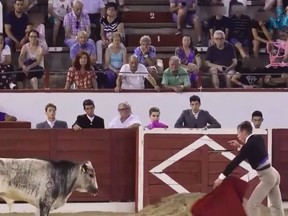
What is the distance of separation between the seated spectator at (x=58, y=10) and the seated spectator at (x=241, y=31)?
2493 millimetres

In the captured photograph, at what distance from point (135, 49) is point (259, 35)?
227 cm

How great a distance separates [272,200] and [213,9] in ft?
21.4

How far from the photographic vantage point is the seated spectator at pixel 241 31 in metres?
17.4

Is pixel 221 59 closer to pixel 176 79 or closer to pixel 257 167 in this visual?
pixel 176 79

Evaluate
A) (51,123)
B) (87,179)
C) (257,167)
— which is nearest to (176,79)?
(51,123)

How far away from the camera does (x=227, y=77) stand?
16.5 m

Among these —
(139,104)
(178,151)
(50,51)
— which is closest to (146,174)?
(178,151)

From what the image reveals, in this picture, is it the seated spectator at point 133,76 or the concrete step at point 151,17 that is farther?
the concrete step at point 151,17

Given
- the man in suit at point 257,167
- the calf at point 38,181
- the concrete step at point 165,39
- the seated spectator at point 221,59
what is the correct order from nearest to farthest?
the man in suit at point 257,167 < the calf at point 38,181 < the seated spectator at point 221,59 < the concrete step at point 165,39

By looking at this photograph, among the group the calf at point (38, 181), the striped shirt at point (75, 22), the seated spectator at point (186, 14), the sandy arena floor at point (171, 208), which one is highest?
the seated spectator at point (186, 14)

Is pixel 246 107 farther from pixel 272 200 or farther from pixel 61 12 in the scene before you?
pixel 272 200

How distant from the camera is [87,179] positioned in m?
13.4

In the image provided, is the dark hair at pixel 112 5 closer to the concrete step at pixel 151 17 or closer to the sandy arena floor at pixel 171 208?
the concrete step at pixel 151 17

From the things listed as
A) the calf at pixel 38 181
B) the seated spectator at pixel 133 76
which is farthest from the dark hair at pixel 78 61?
the calf at pixel 38 181
